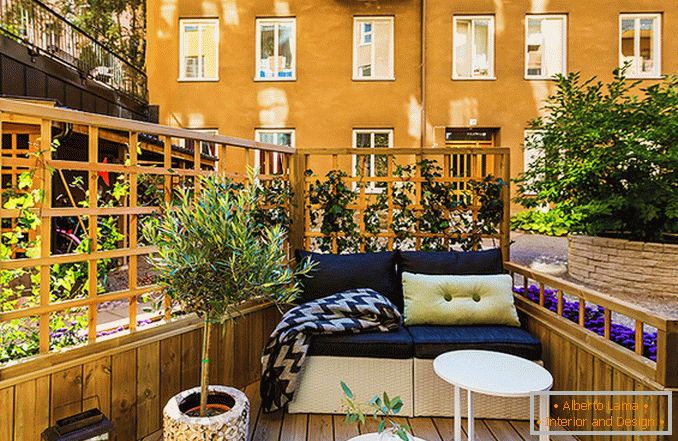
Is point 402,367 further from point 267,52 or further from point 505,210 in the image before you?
point 267,52

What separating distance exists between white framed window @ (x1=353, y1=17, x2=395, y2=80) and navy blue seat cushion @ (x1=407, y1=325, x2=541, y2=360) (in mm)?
7311

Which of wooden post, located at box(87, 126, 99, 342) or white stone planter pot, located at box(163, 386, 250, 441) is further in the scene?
wooden post, located at box(87, 126, 99, 342)

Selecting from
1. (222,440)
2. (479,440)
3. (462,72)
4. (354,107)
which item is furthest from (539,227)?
(222,440)

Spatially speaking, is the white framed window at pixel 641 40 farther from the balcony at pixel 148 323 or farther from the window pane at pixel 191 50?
the window pane at pixel 191 50

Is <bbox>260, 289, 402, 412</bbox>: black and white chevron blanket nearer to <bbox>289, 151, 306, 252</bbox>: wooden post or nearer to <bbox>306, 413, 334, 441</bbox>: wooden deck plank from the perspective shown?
<bbox>306, 413, 334, 441</bbox>: wooden deck plank

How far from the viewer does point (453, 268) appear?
2838mm

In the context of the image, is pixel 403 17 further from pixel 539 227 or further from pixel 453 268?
pixel 453 268

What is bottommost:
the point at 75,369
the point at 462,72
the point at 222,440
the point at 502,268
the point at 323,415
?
the point at 323,415

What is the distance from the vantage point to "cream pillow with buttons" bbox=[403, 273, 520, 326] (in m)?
2.58

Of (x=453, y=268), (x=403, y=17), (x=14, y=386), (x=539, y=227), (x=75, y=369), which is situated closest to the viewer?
(x=14, y=386)

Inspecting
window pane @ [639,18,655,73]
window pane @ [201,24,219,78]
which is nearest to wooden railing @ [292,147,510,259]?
window pane @ [201,24,219,78]

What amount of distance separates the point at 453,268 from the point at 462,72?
7042 millimetres

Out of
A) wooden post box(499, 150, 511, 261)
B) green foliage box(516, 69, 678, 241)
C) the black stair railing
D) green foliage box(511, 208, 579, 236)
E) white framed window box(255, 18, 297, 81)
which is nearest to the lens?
wooden post box(499, 150, 511, 261)

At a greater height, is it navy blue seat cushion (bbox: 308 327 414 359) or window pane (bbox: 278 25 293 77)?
window pane (bbox: 278 25 293 77)
